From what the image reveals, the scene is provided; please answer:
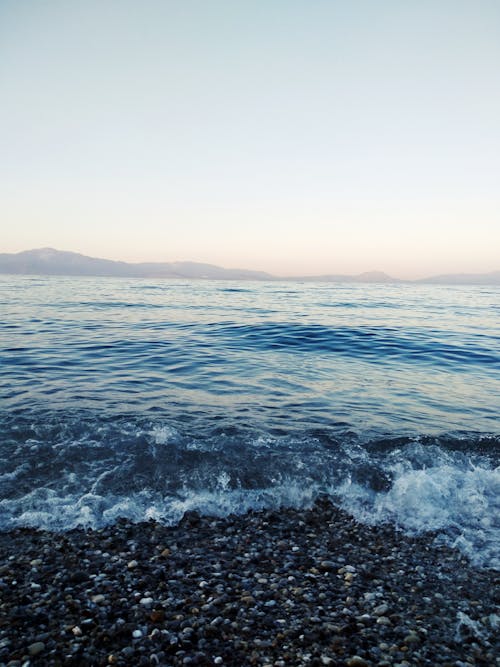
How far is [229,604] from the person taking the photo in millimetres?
4145

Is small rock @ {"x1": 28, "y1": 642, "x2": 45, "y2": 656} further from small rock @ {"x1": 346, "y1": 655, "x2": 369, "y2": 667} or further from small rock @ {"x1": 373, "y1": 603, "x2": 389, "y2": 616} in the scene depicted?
small rock @ {"x1": 373, "y1": 603, "x2": 389, "y2": 616}

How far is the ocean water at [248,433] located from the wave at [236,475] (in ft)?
0.10

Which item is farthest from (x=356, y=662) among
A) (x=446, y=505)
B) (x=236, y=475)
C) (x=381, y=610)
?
(x=236, y=475)

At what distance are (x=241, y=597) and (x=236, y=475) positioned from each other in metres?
2.97

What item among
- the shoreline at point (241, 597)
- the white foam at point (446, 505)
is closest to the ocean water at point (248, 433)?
the white foam at point (446, 505)

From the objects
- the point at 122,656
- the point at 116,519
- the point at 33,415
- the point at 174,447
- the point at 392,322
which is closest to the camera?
the point at 122,656

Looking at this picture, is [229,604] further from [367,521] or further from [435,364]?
[435,364]

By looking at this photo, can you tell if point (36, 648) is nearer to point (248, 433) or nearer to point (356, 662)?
point (356, 662)

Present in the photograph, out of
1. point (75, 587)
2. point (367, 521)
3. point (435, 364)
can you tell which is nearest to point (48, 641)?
point (75, 587)

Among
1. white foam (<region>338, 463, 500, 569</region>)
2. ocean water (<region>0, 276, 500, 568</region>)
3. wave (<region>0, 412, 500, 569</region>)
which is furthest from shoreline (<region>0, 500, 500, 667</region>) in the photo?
ocean water (<region>0, 276, 500, 568</region>)

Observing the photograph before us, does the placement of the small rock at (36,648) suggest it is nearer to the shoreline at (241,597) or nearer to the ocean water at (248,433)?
the shoreline at (241,597)

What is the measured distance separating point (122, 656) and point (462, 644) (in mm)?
3344

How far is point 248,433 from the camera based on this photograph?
902 centimetres

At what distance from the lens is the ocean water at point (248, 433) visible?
6.27m
